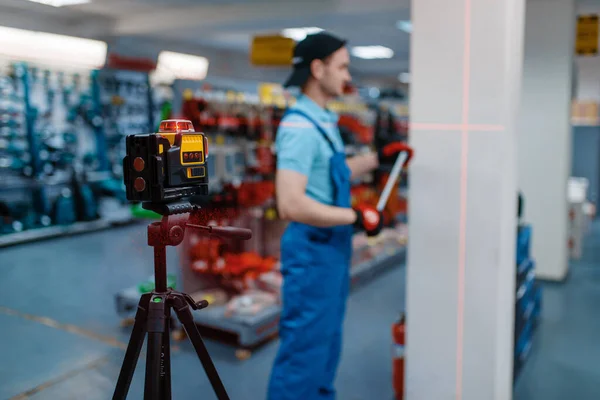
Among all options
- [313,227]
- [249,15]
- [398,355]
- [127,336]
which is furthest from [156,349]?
[249,15]

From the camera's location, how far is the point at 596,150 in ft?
34.7

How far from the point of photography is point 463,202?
231cm

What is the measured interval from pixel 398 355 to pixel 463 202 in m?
1.13

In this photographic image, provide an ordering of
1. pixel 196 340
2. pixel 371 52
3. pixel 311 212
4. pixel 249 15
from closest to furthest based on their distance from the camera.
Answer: pixel 196 340 < pixel 311 212 < pixel 249 15 < pixel 371 52

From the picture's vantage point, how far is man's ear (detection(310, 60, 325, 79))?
237 cm

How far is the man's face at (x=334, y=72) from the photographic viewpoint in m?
2.37

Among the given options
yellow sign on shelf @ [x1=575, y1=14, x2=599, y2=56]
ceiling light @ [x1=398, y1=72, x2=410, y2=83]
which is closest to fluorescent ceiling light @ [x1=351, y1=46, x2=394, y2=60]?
ceiling light @ [x1=398, y1=72, x2=410, y2=83]

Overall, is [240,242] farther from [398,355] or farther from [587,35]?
[587,35]

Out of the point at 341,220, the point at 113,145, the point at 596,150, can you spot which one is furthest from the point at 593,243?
the point at 113,145

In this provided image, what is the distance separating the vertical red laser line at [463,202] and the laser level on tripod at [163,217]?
4.83ft

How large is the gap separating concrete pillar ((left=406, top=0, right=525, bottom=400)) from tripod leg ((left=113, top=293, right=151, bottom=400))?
161cm

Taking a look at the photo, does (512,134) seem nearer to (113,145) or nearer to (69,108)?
(69,108)

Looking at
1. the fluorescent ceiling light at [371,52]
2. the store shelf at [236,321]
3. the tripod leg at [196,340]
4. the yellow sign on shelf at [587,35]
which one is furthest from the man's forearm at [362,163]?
the fluorescent ceiling light at [371,52]

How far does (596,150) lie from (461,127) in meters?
9.79
